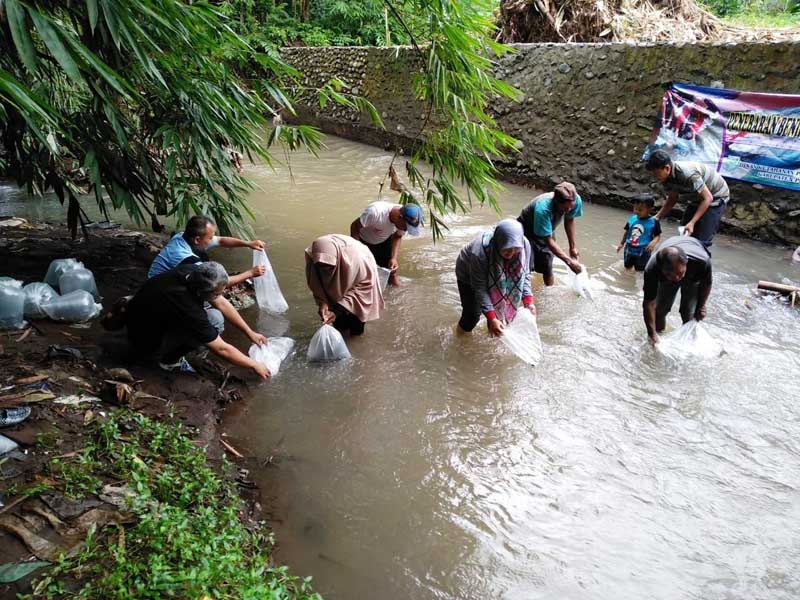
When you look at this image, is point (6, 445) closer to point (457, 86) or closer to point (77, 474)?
point (77, 474)

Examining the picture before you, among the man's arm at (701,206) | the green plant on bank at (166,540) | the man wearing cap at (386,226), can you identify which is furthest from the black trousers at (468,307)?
the green plant on bank at (166,540)

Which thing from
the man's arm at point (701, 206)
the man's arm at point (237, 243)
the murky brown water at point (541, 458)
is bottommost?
the murky brown water at point (541, 458)

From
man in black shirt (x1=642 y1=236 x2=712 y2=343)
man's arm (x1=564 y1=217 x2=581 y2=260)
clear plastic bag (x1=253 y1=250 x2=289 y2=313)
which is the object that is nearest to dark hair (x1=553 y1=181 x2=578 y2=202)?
man's arm (x1=564 y1=217 x2=581 y2=260)

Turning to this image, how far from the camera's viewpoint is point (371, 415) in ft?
11.8

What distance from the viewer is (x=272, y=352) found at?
397cm

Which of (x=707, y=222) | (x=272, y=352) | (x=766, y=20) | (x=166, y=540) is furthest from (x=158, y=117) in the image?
(x=766, y=20)

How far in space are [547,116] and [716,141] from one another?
2.99 metres

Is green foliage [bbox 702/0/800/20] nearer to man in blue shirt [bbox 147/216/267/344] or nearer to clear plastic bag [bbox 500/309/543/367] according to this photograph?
clear plastic bag [bbox 500/309/543/367]

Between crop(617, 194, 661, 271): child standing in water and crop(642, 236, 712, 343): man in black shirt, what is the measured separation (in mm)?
1358

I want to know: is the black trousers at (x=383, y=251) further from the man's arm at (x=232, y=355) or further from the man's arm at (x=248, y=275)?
the man's arm at (x=232, y=355)

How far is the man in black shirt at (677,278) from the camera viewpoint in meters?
3.73

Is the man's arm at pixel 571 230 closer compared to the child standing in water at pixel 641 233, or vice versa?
the man's arm at pixel 571 230

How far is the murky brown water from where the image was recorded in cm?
248

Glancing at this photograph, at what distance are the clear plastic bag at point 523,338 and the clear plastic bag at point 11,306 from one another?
3.37 m
